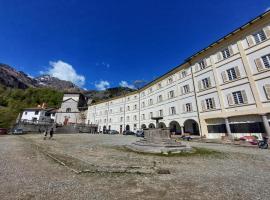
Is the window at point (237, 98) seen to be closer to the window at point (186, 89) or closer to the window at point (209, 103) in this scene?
the window at point (209, 103)

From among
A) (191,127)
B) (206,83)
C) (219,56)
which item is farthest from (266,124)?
(191,127)

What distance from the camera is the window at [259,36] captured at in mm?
17792

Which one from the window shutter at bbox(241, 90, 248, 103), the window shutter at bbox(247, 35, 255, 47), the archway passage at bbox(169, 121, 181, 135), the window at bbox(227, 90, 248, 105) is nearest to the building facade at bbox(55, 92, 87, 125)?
the archway passage at bbox(169, 121, 181, 135)

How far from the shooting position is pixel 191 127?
27844mm

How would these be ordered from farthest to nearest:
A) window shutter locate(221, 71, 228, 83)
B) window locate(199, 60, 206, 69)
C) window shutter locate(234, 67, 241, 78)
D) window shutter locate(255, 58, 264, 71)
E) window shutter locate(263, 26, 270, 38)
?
1. window locate(199, 60, 206, 69)
2. window shutter locate(221, 71, 228, 83)
3. window shutter locate(234, 67, 241, 78)
4. window shutter locate(255, 58, 264, 71)
5. window shutter locate(263, 26, 270, 38)

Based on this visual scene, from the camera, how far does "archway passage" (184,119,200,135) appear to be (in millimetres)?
26656

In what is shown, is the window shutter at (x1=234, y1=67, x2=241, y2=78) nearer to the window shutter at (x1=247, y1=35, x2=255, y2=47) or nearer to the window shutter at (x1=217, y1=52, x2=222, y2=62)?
the window shutter at (x1=217, y1=52, x2=222, y2=62)

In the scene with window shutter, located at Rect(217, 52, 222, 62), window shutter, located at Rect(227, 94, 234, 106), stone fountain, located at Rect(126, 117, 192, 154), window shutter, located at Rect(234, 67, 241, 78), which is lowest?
stone fountain, located at Rect(126, 117, 192, 154)

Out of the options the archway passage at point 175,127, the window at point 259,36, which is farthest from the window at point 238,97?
the archway passage at point 175,127

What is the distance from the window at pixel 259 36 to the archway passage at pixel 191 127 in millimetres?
15542

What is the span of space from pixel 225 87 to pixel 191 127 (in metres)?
10.5

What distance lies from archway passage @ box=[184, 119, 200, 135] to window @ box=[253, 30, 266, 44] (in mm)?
15542

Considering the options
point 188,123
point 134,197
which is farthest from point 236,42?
point 134,197

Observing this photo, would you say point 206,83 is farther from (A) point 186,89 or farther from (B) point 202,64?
(A) point 186,89
